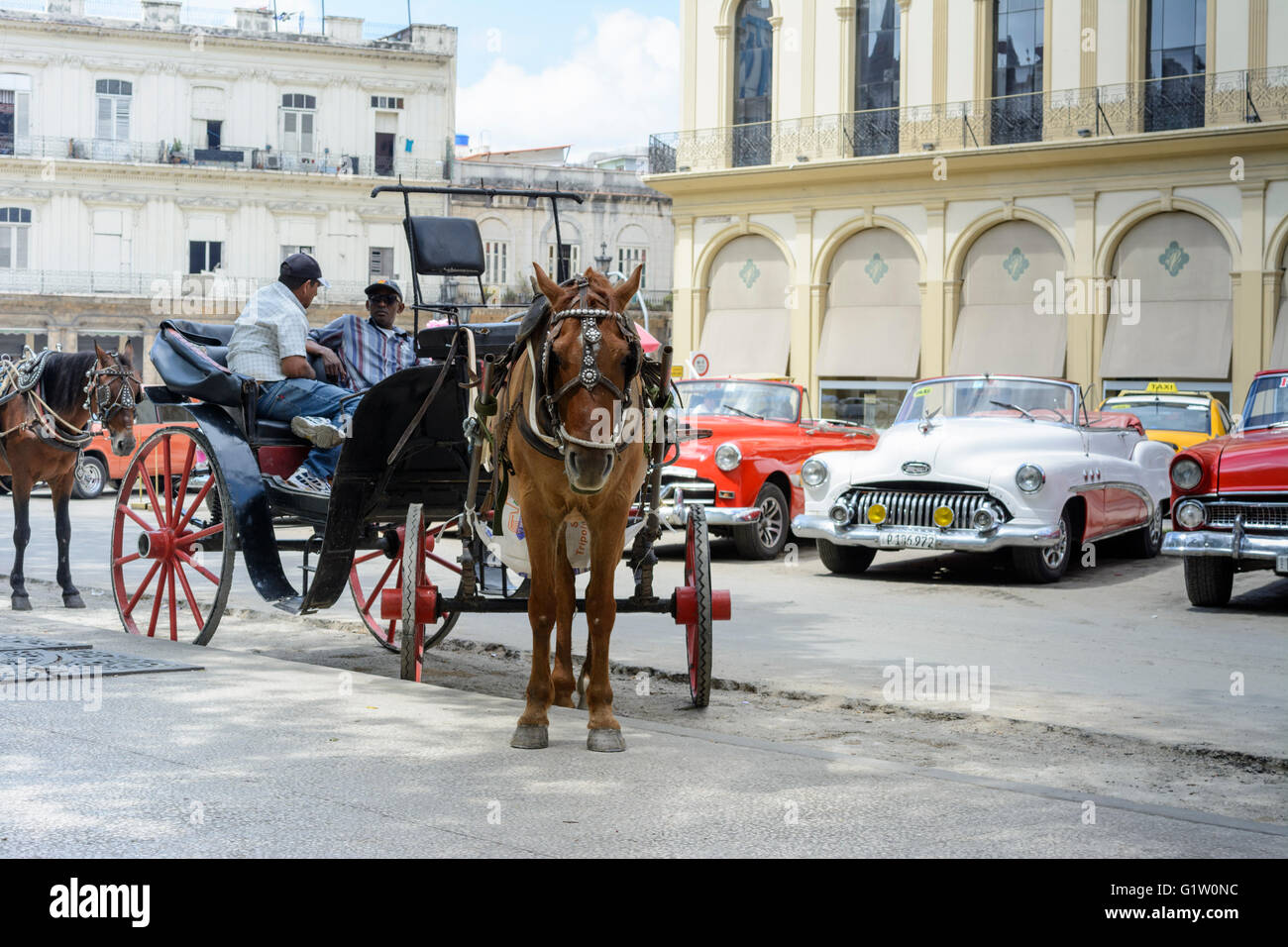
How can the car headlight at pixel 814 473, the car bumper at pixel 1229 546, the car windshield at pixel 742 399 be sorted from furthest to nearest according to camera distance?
the car windshield at pixel 742 399 < the car headlight at pixel 814 473 < the car bumper at pixel 1229 546

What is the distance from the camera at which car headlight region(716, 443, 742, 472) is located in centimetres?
1413

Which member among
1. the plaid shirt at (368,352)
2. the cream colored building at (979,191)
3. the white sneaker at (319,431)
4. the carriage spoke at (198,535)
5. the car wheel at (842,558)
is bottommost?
the car wheel at (842,558)

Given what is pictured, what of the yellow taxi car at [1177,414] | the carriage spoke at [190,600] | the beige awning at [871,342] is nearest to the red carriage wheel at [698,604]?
the carriage spoke at [190,600]

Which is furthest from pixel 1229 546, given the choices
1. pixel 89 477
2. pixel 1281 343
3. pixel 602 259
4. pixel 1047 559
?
pixel 1281 343

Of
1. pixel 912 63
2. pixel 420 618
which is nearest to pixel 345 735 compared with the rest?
pixel 420 618

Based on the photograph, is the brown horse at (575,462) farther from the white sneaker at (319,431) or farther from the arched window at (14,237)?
the arched window at (14,237)

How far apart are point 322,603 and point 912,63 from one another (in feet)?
86.6

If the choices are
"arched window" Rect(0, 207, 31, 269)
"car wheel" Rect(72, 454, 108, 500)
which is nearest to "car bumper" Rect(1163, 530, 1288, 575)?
"car wheel" Rect(72, 454, 108, 500)

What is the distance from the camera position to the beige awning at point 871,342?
31.5 m

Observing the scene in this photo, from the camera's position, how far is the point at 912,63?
1225 inches

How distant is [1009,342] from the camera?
99.0 feet

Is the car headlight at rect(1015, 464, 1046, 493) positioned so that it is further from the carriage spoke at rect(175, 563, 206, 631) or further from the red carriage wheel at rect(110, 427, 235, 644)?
the carriage spoke at rect(175, 563, 206, 631)

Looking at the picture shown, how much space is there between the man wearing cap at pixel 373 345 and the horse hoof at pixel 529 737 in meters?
3.26

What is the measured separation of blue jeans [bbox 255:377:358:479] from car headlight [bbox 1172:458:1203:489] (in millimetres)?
6096
